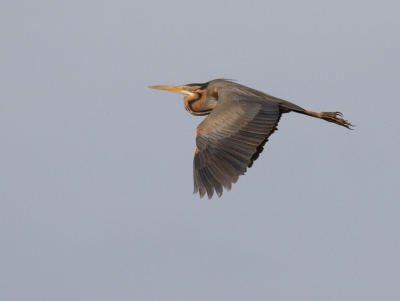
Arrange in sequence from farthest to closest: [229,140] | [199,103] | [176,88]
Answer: [176,88], [199,103], [229,140]

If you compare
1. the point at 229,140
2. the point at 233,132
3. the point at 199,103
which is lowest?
the point at 229,140

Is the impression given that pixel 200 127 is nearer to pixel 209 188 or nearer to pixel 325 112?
pixel 209 188

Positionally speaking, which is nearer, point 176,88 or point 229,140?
point 229,140

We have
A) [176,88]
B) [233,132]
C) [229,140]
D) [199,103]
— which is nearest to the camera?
[229,140]

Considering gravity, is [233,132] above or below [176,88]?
below

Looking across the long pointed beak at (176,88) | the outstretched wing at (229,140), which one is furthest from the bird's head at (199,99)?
the outstretched wing at (229,140)

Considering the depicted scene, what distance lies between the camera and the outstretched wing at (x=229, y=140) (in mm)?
11841

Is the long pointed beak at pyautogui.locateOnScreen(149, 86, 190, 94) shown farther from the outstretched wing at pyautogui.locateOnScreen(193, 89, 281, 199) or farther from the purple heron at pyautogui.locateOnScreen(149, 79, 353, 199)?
the outstretched wing at pyautogui.locateOnScreen(193, 89, 281, 199)

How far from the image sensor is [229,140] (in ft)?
40.3

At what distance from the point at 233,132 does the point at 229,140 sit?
21cm

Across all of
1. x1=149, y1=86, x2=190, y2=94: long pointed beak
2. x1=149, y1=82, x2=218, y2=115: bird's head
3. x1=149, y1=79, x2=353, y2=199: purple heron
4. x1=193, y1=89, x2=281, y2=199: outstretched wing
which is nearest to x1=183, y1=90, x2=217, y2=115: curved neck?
x1=149, y1=82, x2=218, y2=115: bird's head

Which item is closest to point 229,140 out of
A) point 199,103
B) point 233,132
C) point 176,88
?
point 233,132

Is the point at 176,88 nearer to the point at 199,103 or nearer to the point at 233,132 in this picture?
the point at 199,103

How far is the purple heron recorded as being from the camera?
467 inches
